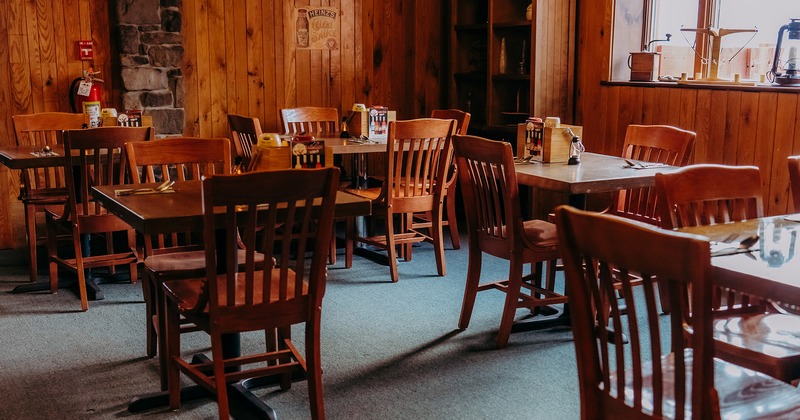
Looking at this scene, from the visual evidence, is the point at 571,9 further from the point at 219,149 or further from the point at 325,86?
the point at 219,149

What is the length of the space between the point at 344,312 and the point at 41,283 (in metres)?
1.69

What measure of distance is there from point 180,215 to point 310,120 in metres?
3.31

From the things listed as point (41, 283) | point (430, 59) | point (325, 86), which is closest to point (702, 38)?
point (430, 59)

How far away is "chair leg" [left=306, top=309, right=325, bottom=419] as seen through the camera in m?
2.60

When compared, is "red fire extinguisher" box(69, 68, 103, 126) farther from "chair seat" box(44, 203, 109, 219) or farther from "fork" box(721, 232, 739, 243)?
"fork" box(721, 232, 739, 243)

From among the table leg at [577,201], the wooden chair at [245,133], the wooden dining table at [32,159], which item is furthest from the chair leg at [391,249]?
the wooden dining table at [32,159]

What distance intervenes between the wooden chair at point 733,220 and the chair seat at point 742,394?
0.06 m

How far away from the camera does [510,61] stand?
244 inches

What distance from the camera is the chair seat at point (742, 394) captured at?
1794 millimetres

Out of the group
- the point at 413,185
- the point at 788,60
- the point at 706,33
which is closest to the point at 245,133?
the point at 413,185

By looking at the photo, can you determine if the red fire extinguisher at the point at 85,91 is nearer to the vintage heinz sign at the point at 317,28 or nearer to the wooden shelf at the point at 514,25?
the vintage heinz sign at the point at 317,28

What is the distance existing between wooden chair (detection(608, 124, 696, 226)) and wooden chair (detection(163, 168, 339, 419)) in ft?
5.93

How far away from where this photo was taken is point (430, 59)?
668 cm

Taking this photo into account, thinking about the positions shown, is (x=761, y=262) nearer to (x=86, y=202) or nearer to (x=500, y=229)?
(x=500, y=229)
